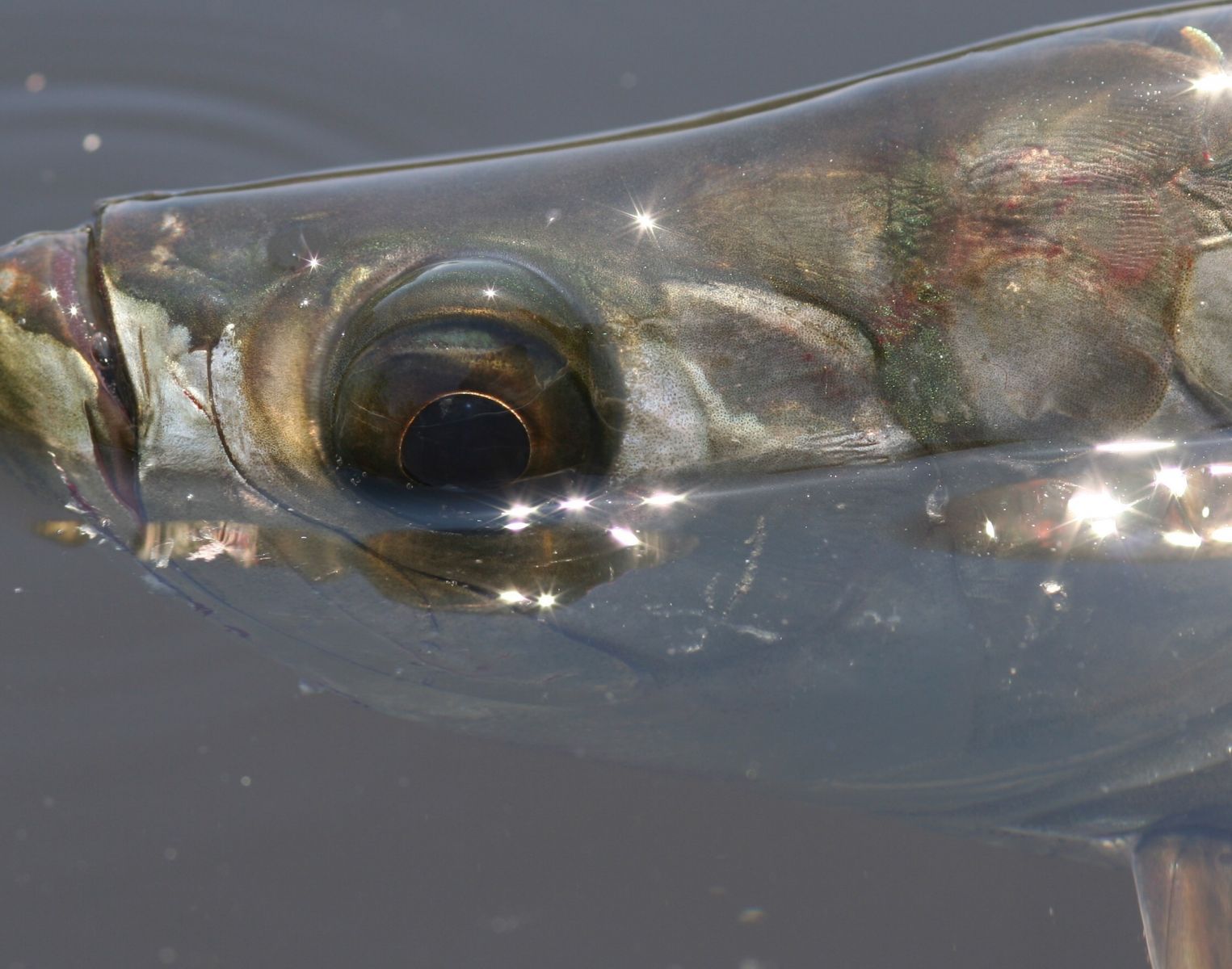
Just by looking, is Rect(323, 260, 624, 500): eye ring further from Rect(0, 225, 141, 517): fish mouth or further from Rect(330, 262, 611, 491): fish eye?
Rect(0, 225, 141, 517): fish mouth

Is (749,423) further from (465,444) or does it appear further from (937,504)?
(465,444)

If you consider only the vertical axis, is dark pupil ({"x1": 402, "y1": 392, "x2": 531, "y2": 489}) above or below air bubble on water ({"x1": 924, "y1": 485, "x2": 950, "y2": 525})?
above

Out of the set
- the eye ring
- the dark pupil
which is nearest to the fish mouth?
the eye ring

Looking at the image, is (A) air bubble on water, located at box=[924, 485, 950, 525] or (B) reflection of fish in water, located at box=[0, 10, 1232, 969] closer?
(B) reflection of fish in water, located at box=[0, 10, 1232, 969]

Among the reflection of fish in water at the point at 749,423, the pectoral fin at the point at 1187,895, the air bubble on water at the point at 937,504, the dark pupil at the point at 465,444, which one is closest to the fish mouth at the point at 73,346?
the reflection of fish in water at the point at 749,423

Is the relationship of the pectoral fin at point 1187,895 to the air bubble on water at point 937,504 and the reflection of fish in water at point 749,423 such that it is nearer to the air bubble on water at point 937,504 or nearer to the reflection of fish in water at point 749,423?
the reflection of fish in water at point 749,423

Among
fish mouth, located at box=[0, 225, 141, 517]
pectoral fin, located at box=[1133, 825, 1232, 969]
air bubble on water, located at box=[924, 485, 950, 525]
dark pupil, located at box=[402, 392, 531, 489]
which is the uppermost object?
fish mouth, located at box=[0, 225, 141, 517]

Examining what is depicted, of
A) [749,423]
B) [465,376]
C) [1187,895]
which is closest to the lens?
[465,376]

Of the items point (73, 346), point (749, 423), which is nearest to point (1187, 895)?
point (749, 423)
